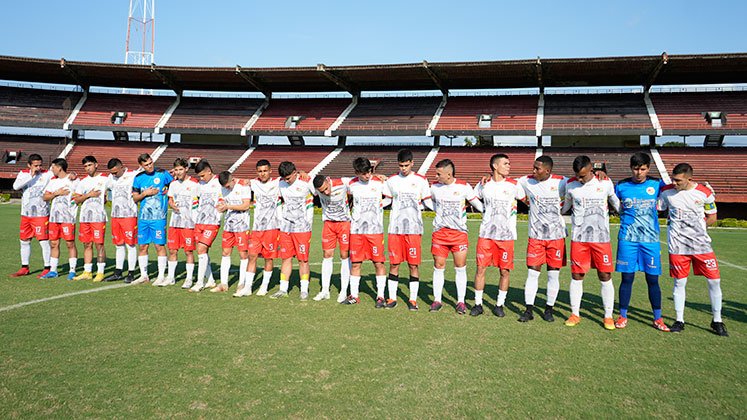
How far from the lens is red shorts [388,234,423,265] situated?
636cm

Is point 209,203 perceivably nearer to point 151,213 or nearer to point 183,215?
point 183,215

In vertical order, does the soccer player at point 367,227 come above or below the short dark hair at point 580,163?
below

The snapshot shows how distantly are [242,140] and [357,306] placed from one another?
36.5 meters

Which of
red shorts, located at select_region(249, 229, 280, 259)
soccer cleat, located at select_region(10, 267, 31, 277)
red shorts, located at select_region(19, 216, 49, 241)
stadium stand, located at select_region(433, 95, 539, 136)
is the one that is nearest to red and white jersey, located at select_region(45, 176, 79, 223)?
red shorts, located at select_region(19, 216, 49, 241)

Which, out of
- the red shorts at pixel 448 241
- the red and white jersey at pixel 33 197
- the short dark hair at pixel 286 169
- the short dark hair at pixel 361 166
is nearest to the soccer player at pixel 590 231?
the red shorts at pixel 448 241

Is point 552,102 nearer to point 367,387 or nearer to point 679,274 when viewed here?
point 679,274

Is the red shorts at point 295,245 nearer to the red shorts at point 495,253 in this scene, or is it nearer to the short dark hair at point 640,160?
the red shorts at point 495,253

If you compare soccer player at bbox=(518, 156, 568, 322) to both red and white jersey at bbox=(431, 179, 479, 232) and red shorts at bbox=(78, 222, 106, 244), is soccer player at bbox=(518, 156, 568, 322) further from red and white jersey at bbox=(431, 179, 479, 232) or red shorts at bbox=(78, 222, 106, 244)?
red shorts at bbox=(78, 222, 106, 244)

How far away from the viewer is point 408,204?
6.40 metres

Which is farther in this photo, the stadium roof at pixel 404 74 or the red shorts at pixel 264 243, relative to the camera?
the stadium roof at pixel 404 74

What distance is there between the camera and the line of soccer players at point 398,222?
562 centimetres

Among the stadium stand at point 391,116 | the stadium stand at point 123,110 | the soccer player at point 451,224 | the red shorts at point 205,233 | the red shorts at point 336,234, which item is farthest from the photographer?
the stadium stand at point 123,110

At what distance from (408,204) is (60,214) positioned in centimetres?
661

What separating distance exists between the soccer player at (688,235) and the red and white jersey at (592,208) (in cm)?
72
